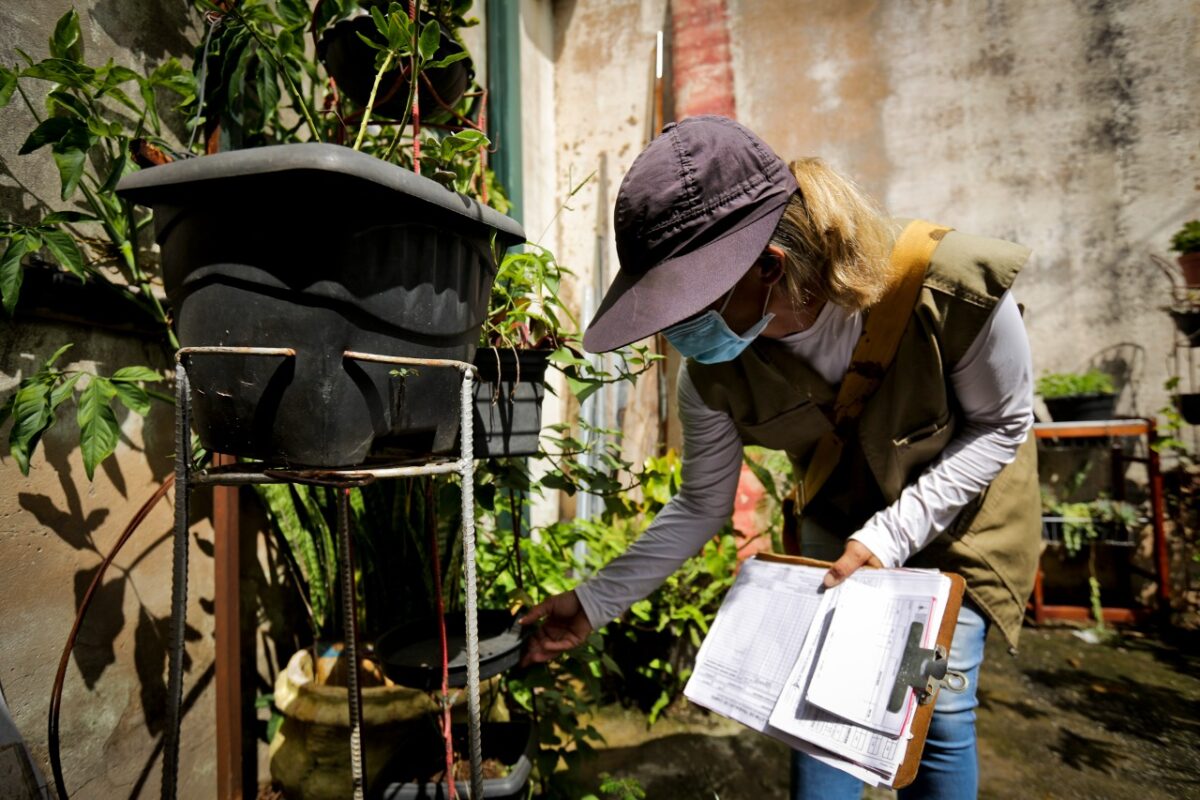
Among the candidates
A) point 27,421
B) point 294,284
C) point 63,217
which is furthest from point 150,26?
point 294,284

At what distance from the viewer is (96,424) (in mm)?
1076

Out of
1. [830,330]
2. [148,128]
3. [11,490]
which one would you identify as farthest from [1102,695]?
[148,128]

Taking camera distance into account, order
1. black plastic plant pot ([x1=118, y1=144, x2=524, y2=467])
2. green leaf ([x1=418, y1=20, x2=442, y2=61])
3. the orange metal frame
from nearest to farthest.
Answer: black plastic plant pot ([x1=118, y1=144, x2=524, y2=467]), green leaf ([x1=418, y1=20, x2=442, y2=61]), the orange metal frame

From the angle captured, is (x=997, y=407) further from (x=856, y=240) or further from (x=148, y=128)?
(x=148, y=128)

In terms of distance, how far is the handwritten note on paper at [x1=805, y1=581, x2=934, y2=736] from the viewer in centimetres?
89

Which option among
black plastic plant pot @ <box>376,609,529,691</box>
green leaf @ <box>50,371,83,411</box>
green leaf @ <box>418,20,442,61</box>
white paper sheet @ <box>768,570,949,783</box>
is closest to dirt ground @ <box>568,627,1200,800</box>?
black plastic plant pot @ <box>376,609,529,691</box>

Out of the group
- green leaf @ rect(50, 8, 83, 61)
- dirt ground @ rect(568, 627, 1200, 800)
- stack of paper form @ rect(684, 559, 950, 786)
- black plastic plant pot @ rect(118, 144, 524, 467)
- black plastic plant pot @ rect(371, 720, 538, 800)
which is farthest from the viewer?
dirt ground @ rect(568, 627, 1200, 800)

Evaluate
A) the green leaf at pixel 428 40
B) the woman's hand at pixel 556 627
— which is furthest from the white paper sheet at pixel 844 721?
the green leaf at pixel 428 40

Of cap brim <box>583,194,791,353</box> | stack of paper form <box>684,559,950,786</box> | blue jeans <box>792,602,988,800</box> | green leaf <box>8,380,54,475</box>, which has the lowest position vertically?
blue jeans <box>792,602,988,800</box>

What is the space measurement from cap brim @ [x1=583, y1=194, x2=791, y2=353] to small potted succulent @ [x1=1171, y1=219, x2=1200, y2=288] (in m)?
3.09

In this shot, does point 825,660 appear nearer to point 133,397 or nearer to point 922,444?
point 922,444

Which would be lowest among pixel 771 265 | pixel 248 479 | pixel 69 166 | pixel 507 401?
pixel 248 479

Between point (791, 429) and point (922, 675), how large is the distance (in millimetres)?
543

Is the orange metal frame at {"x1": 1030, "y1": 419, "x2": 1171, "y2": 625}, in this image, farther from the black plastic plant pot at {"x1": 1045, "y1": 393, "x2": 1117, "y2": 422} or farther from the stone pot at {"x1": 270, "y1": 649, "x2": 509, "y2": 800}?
the stone pot at {"x1": 270, "y1": 649, "x2": 509, "y2": 800}
